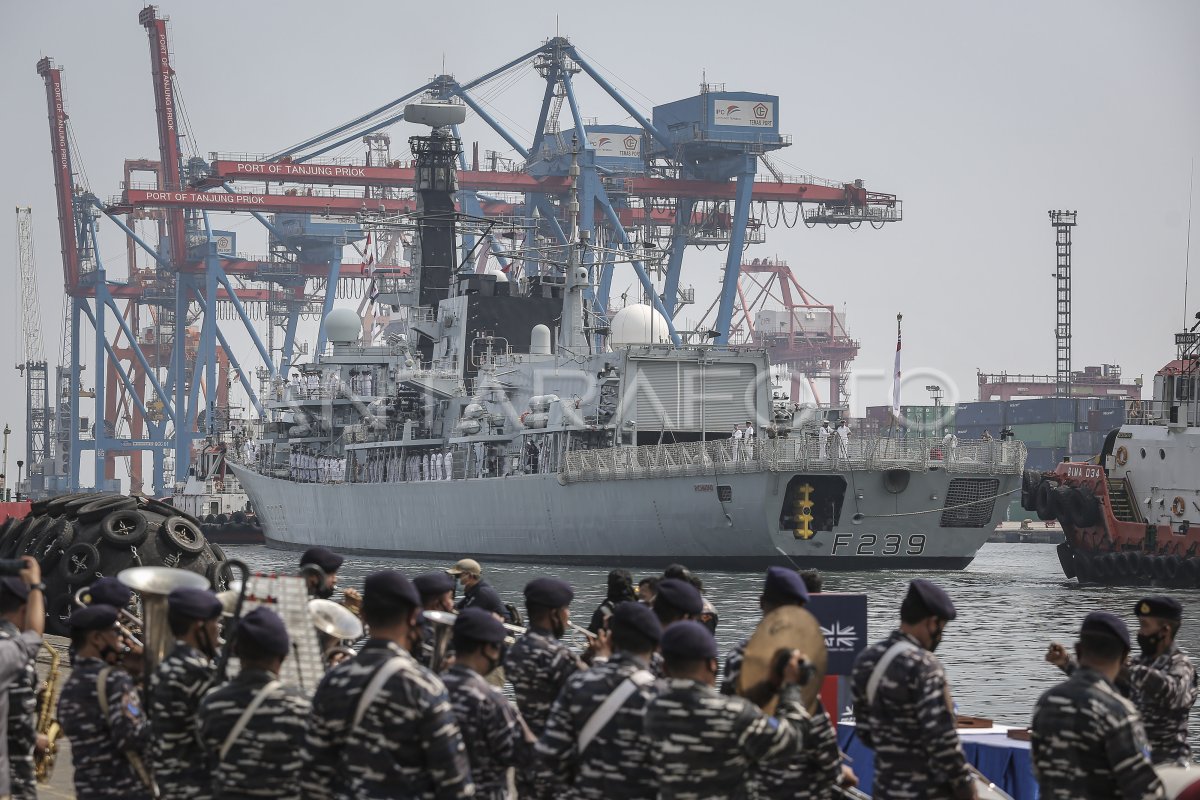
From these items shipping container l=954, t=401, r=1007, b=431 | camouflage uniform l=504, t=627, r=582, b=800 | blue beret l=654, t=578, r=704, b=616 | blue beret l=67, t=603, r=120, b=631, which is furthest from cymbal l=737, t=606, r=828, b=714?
shipping container l=954, t=401, r=1007, b=431

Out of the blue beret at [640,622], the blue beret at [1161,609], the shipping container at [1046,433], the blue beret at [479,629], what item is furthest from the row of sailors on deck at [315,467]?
the shipping container at [1046,433]

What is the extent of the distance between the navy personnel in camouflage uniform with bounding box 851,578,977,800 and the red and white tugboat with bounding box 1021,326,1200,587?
2958cm

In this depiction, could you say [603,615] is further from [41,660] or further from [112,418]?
[112,418]

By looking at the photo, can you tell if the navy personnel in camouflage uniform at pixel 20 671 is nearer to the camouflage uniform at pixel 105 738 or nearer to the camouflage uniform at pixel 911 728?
the camouflage uniform at pixel 105 738

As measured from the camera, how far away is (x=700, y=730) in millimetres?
6207

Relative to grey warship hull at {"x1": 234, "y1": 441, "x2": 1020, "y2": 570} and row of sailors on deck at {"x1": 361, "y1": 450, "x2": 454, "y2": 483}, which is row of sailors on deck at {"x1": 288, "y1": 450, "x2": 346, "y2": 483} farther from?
grey warship hull at {"x1": 234, "y1": 441, "x2": 1020, "y2": 570}

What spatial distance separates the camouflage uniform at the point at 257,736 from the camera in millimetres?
6695

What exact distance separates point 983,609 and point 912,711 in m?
24.6

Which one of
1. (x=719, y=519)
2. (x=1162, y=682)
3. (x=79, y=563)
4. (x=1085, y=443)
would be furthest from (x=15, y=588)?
(x=1085, y=443)

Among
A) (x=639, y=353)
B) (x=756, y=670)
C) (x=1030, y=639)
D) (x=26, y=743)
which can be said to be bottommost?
(x=1030, y=639)

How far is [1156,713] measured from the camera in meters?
8.72

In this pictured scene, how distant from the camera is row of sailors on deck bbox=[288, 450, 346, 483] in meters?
55.2

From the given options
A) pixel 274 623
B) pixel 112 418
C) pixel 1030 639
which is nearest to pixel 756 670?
pixel 274 623

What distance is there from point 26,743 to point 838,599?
5.10m
